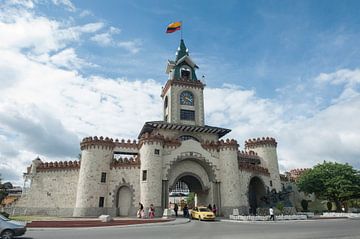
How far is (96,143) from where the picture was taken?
34.5 m

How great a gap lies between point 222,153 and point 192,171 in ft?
16.1

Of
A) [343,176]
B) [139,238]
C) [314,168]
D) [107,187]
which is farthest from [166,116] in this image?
[139,238]

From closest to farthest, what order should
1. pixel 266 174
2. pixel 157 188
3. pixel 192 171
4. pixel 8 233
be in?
pixel 8 233, pixel 157 188, pixel 192 171, pixel 266 174

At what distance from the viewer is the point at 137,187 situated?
33062 mm

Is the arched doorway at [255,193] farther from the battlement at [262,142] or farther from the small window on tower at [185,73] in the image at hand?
the small window on tower at [185,73]

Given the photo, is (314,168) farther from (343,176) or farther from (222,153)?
(222,153)

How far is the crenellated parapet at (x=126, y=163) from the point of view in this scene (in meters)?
34.0

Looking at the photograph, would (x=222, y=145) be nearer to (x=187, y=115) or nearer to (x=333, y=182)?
(x=187, y=115)

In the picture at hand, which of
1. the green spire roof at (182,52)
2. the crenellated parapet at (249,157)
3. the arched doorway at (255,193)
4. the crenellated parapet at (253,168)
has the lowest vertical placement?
the arched doorway at (255,193)

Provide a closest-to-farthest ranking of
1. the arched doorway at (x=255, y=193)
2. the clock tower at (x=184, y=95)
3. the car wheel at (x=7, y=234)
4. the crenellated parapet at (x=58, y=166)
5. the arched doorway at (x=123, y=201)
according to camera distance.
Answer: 1. the car wheel at (x=7, y=234)
2. the arched doorway at (x=123, y=201)
3. the crenellated parapet at (x=58, y=166)
4. the arched doorway at (x=255, y=193)
5. the clock tower at (x=184, y=95)

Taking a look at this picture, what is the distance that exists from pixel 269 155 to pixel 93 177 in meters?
27.3

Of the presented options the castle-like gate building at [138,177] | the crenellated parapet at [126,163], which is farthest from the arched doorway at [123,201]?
the crenellated parapet at [126,163]

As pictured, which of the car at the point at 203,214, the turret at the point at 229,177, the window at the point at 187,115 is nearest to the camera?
the car at the point at 203,214

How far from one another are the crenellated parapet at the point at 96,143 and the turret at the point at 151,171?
189 inches
